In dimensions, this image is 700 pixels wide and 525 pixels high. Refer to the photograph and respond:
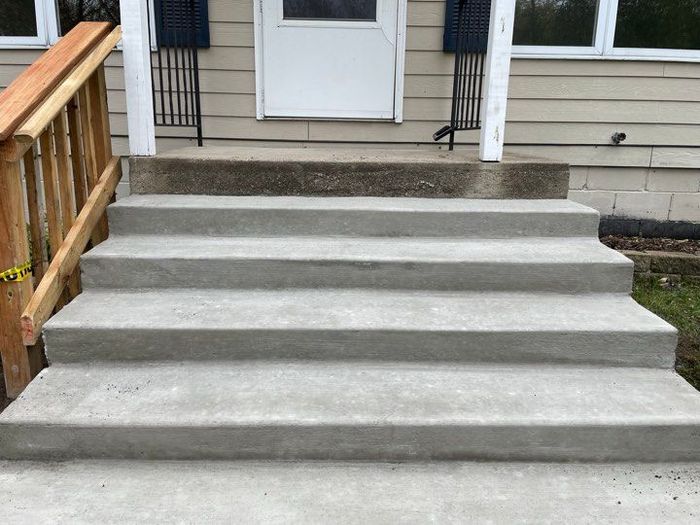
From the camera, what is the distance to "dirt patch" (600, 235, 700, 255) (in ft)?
13.1

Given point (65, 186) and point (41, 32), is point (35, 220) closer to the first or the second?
point (65, 186)

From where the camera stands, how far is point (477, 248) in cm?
266

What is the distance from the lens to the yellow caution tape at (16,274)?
83.0 inches

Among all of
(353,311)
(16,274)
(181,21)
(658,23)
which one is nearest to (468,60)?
(658,23)

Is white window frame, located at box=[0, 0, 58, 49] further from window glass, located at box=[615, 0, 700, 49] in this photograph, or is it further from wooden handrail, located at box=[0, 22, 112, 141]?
window glass, located at box=[615, 0, 700, 49]

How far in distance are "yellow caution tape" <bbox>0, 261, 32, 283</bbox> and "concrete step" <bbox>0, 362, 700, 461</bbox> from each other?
1.39ft

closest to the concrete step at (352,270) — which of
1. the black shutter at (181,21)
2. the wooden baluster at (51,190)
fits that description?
the wooden baluster at (51,190)

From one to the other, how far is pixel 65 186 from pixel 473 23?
9.05 feet

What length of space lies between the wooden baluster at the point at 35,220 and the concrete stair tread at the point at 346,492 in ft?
2.79

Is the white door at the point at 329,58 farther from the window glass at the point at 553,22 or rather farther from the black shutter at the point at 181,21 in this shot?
the window glass at the point at 553,22

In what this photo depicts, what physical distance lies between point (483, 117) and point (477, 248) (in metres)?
0.87

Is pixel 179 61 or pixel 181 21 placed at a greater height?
pixel 181 21

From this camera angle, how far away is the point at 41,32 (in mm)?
3936

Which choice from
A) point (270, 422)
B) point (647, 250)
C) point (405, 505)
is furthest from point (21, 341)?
point (647, 250)
